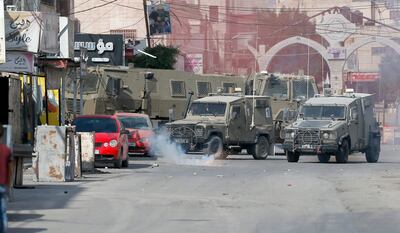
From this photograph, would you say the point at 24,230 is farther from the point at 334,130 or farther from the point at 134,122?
the point at 134,122

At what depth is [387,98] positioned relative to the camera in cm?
8544

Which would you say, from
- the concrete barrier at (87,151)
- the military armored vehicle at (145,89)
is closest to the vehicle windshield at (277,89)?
the military armored vehicle at (145,89)

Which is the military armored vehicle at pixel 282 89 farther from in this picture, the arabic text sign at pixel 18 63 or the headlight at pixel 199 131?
the arabic text sign at pixel 18 63

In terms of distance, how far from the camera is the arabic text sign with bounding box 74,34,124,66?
185 ft

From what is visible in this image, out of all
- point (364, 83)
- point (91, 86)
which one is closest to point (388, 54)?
point (364, 83)

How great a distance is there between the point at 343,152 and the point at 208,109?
527cm

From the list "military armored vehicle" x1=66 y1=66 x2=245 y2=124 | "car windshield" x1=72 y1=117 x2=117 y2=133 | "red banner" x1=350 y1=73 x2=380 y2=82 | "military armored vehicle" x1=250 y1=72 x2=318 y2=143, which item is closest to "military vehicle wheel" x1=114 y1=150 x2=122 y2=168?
"car windshield" x1=72 y1=117 x2=117 y2=133

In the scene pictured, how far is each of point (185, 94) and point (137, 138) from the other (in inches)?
335

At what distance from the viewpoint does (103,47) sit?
5681cm

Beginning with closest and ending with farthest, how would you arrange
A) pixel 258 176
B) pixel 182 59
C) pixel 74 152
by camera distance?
pixel 74 152
pixel 258 176
pixel 182 59

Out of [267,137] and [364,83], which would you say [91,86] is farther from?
[364,83]

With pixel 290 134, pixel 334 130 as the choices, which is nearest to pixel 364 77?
pixel 290 134

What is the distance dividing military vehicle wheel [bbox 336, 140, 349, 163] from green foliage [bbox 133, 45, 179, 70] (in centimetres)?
2447

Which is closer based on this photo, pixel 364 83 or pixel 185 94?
pixel 185 94
